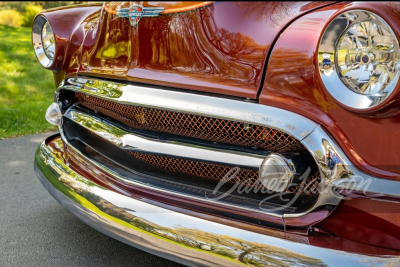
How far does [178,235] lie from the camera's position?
A: 144 cm

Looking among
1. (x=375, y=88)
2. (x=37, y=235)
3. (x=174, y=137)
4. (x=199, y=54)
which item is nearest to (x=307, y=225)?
(x=375, y=88)

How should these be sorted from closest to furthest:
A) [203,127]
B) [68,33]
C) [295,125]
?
1. [295,125]
2. [203,127]
3. [68,33]

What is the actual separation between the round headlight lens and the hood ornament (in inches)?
27.7

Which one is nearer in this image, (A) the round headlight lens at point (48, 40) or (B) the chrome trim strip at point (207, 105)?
(B) the chrome trim strip at point (207, 105)

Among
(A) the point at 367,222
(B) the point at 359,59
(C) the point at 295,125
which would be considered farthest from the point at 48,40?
(A) the point at 367,222

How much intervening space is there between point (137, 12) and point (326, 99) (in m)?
0.94

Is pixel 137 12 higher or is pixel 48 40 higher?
pixel 137 12

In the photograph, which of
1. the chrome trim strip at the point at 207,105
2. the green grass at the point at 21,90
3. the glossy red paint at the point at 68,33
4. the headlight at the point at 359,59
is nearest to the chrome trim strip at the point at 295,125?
the chrome trim strip at the point at 207,105

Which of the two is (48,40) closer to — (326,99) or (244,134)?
(244,134)

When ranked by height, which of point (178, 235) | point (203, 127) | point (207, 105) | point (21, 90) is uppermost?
point (207, 105)

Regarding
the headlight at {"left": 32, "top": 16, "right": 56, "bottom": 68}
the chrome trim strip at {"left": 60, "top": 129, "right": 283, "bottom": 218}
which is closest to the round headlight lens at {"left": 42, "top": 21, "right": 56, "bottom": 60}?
the headlight at {"left": 32, "top": 16, "right": 56, "bottom": 68}

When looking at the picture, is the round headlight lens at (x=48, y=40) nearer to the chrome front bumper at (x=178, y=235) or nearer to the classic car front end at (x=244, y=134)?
the classic car front end at (x=244, y=134)

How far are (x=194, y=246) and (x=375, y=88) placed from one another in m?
0.80

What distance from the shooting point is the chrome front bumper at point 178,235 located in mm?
1278
